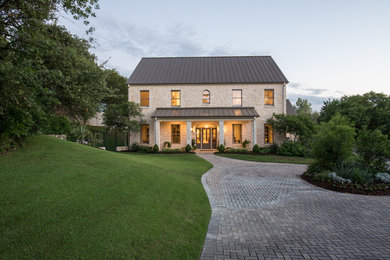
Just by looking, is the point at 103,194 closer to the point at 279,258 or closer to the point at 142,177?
the point at 142,177

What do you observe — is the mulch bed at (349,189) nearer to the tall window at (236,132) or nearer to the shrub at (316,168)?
the shrub at (316,168)

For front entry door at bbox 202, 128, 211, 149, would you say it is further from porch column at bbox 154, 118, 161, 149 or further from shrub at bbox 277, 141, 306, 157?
shrub at bbox 277, 141, 306, 157

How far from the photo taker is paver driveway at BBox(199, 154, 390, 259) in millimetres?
3307

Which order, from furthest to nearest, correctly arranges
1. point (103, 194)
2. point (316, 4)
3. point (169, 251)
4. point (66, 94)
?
point (316, 4)
point (66, 94)
point (103, 194)
point (169, 251)

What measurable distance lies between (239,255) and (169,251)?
4.17 ft

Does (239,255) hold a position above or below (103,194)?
below

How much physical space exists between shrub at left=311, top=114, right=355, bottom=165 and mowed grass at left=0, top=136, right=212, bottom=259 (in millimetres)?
7112

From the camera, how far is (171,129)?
20.6 m

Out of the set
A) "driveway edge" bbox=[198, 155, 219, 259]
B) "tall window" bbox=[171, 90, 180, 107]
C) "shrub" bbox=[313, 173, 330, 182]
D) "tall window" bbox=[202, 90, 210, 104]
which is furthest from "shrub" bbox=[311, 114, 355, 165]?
"tall window" bbox=[171, 90, 180, 107]

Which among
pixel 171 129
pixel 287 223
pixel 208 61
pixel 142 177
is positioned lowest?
pixel 287 223

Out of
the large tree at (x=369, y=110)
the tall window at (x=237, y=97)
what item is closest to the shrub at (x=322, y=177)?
the tall window at (x=237, y=97)

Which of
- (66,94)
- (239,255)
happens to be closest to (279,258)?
(239,255)

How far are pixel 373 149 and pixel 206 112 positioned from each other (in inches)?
513

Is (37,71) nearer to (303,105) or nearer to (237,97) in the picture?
(237,97)
